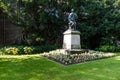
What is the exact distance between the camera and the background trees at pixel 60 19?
2084cm

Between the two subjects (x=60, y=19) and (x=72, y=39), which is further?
(x=60, y=19)

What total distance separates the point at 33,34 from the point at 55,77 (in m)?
13.4

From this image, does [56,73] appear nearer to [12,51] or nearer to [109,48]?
[12,51]

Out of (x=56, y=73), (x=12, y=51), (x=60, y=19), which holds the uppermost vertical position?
(x=60, y=19)

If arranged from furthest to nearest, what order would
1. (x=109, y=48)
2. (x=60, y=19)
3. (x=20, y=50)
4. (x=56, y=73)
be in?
(x=60, y=19) < (x=109, y=48) < (x=20, y=50) < (x=56, y=73)

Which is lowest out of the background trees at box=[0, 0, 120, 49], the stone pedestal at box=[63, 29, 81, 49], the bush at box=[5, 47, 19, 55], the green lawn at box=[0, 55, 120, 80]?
the green lawn at box=[0, 55, 120, 80]

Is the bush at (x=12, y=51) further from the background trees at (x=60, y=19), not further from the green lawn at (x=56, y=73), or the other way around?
the green lawn at (x=56, y=73)

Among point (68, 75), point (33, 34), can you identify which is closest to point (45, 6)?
point (33, 34)

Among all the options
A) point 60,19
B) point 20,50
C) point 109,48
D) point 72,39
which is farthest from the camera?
point 60,19

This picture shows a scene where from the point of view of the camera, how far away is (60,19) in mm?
21938

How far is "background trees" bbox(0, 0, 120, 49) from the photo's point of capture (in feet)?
68.4

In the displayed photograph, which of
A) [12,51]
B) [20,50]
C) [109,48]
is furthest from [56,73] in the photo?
[109,48]

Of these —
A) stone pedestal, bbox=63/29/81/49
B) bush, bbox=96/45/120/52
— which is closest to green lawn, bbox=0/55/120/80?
stone pedestal, bbox=63/29/81/49

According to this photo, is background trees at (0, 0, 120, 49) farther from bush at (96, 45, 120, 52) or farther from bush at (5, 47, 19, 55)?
bush at (5, 47, 19, 55)
